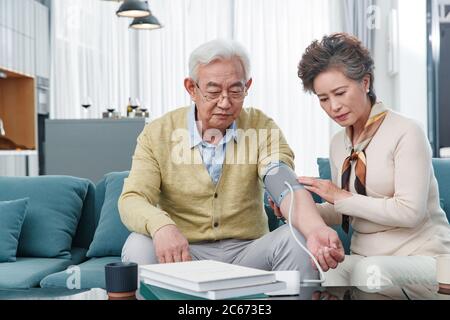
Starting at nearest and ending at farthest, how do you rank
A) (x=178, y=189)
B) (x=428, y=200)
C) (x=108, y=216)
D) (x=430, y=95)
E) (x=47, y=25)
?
(x=428, y=200)
(x=178, y=189)
(x=108, y=216)
(x=430, y=95)
(x=47, y=25)

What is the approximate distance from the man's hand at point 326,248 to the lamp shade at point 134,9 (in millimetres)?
4070

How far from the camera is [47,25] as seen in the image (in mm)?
6906

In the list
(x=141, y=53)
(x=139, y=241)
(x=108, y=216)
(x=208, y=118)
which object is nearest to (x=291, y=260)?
(x=139, y=241)

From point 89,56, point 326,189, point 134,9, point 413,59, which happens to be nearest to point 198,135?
point 326,189

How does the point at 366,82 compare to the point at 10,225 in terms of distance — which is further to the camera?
the point at 10,225

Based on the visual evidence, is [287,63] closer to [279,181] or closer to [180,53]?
[180,53]

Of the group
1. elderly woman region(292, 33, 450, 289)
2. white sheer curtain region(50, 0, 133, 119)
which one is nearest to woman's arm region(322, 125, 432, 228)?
elderly woman region(292, 33, 450, 289)

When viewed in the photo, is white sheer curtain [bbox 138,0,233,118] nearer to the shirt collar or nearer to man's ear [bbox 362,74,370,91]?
the shirt collar

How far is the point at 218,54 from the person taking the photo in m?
1.91

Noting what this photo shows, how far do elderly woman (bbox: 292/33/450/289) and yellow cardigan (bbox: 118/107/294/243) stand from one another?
0.21 meters

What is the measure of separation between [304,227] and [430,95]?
393 cm

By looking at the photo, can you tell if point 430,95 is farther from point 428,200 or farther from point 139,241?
point 139,241

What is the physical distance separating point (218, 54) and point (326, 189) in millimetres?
547

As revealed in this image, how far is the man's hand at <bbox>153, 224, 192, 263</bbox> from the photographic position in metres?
1.64
